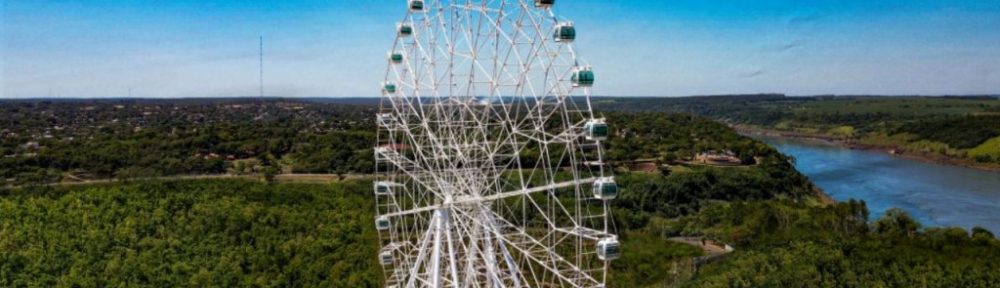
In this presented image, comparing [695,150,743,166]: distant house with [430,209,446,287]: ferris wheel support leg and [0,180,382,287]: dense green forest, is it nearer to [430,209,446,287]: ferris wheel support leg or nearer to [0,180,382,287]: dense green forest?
[0,180,382,287]: dense green forest

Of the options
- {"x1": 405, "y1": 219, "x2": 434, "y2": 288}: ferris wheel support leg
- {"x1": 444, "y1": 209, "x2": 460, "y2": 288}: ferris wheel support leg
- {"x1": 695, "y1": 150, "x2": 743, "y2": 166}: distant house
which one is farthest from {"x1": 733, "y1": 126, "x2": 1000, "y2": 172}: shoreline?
{"x1": 405, "y1": 219, "x2": 434, "y2": 288}: ferris wheel support leg

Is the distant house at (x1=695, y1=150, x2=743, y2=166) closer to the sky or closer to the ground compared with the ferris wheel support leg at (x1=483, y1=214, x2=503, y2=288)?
closer to the ground

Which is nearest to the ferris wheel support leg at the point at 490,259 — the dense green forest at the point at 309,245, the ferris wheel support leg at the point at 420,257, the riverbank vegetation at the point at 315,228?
the ferris wheel support leg at the point at 420,257

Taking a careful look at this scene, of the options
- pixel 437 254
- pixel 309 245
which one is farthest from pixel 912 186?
pixel 437 254

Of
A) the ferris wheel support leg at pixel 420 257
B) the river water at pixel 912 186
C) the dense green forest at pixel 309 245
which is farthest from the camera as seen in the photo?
the river water at pixel 912 186

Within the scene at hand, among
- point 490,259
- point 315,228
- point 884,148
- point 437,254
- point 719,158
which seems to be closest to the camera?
point 490,259

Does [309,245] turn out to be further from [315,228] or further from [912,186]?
[912,186]

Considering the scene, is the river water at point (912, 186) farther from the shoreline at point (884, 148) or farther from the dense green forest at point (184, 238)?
the dense green forest at point (184, 238)

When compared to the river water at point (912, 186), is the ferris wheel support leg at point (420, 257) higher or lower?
higher
